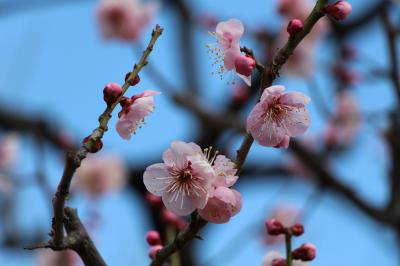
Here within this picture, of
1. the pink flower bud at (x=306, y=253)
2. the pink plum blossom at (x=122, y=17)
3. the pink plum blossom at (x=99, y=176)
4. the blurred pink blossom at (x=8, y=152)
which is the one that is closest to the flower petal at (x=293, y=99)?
the pink flower bud at (x=306, y=253)

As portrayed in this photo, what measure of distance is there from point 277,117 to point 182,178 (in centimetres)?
18

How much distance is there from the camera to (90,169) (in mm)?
3637

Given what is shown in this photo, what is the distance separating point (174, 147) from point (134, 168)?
3962 mm

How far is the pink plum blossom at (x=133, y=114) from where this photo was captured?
97 centimetres

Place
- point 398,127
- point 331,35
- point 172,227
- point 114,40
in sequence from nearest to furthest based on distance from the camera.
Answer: point 172,227 < point 398,127 < point 114,40 < point 331,35

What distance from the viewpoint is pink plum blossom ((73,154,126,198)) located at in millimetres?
3516

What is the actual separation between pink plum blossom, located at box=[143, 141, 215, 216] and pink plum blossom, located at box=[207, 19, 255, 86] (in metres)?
0.14

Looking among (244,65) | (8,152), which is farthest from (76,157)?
(8,152)

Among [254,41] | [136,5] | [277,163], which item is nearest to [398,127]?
[254,41]

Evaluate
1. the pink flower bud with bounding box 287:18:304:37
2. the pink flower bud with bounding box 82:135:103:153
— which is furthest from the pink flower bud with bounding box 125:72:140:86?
the pink flower bud with bounding box 287:18:304:37

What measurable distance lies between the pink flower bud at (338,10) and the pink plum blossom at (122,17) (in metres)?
2.29

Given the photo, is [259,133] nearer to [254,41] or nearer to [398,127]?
[398,127]

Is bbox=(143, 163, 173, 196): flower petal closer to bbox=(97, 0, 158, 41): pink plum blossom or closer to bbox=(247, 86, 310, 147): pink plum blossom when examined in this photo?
bbox=(247, 86, 310, 147): pink plum blossom

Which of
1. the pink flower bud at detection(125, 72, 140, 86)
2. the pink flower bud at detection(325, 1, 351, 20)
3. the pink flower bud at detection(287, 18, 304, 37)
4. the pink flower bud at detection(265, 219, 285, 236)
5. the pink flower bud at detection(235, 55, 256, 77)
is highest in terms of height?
the pink flower bud at detection(325, 1, 351, 20)
